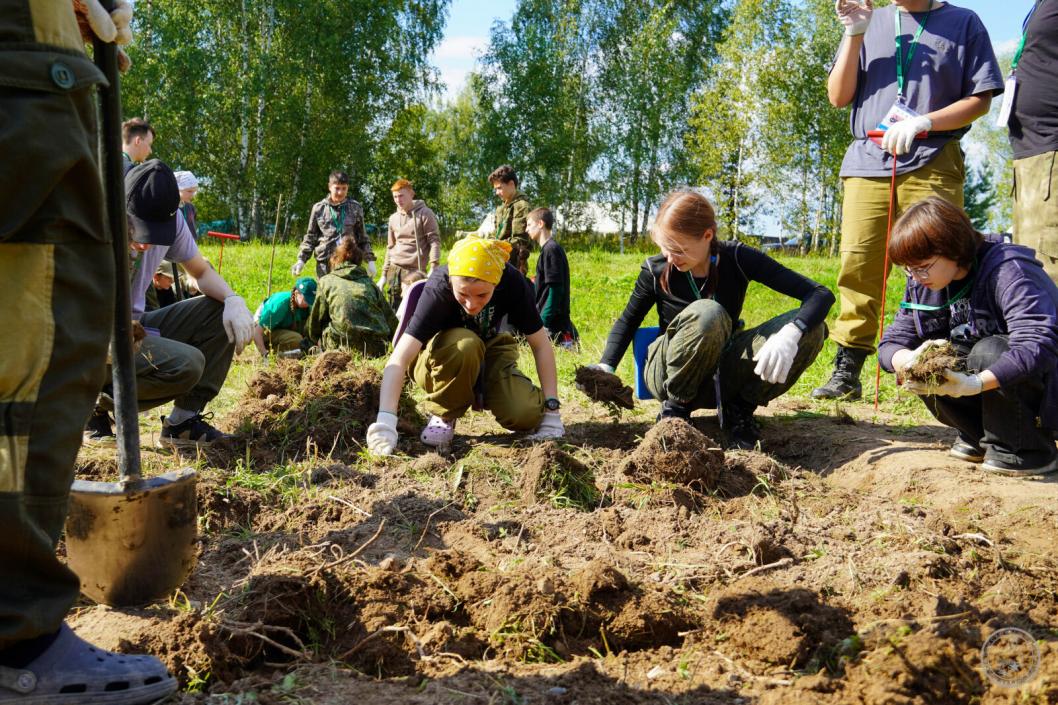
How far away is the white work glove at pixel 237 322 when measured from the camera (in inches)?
147

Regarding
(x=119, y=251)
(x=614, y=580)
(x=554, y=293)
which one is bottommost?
(x=614, y=580)

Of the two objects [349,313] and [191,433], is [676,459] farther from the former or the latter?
[349,313]

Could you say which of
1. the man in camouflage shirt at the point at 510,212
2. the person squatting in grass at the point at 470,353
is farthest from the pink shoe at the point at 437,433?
the man in camouflage shirt at the point at 510,212

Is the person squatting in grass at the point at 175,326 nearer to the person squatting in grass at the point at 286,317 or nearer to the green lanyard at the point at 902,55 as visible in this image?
the person squatting in grass at the point at 286,317

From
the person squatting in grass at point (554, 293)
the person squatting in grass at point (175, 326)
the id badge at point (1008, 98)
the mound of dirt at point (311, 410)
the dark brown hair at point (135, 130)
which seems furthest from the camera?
the person squatting in grass at point (554, 293)

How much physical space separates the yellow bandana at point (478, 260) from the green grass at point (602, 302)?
121 cm

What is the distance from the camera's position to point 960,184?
14.1 ft

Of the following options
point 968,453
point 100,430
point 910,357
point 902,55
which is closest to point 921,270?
point 910,357

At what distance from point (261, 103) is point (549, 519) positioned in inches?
833

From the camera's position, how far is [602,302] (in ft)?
35.8

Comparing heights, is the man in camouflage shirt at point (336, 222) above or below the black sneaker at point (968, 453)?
above

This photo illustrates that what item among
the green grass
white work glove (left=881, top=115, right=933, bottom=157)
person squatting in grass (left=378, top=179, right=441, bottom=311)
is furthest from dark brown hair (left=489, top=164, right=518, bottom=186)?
white work glove (left=881, top=115, right=933, bottom=157)

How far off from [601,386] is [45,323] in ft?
8.79

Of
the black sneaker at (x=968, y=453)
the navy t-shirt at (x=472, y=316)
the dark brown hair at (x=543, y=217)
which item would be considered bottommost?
the black sneaker at (x=968, y=453)
